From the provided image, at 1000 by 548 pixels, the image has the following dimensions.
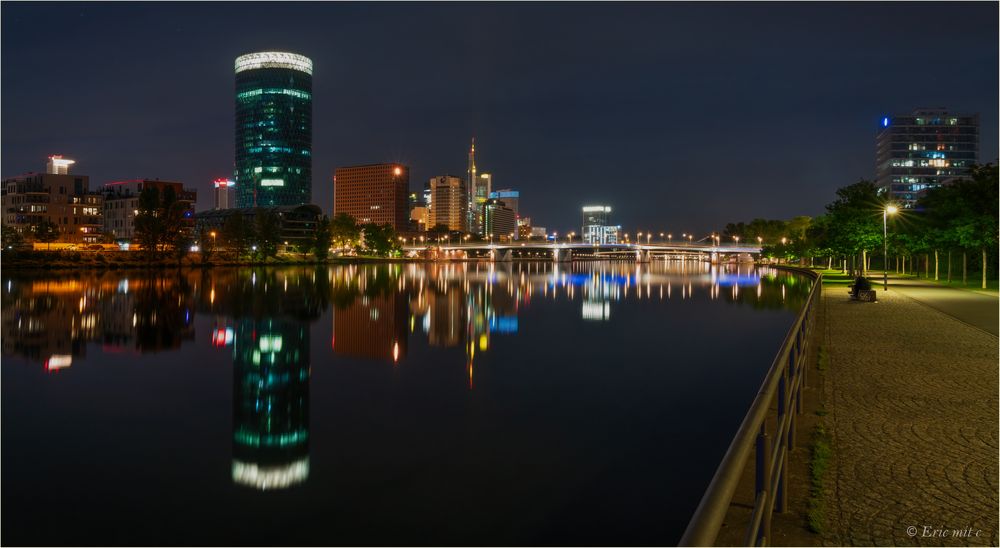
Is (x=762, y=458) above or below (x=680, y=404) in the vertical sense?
above

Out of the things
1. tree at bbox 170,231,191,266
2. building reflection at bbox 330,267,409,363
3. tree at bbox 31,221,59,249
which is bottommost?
building reflection at bbox 330,267,409,363

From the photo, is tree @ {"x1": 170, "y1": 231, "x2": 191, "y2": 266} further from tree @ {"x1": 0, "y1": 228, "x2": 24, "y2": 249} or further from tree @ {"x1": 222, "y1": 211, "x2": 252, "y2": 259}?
tree @ {"x1": 0, "y1": 228, "x2": 24, "y2": 249}

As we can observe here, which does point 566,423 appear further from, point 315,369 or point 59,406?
point 59,406

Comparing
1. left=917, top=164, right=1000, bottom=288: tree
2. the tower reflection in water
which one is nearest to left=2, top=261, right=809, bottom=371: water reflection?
the tower reflection in water

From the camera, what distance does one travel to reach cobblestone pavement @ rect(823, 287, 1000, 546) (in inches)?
232

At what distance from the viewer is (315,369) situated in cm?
1733

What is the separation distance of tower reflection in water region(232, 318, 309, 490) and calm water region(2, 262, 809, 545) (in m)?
0.05

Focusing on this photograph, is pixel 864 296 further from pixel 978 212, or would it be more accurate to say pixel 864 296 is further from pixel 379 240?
pixel 379 240

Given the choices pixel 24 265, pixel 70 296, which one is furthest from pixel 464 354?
pixel 24 265

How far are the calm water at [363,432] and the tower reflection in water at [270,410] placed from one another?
0.05 meters

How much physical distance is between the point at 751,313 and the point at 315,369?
23290mm

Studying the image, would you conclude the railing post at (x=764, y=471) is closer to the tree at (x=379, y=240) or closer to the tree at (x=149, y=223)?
the tree at (x=149, y=223)

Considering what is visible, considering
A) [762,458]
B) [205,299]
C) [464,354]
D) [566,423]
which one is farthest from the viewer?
[205,299]

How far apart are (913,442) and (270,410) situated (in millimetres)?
10296
